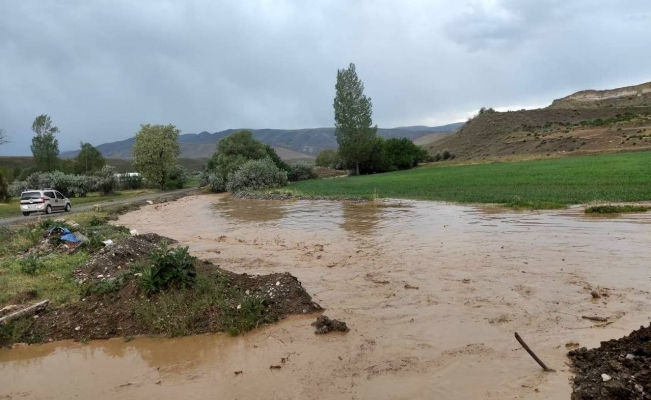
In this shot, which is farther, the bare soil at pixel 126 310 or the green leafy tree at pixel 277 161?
the green leafy tree at pixel 277 161

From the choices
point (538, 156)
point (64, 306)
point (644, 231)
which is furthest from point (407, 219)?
point (538, 156)

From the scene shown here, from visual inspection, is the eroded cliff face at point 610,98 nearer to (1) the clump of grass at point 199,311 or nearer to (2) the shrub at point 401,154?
(2) the shrub at point 401,154

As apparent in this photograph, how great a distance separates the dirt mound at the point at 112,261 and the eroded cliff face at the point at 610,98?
106227 millimetres

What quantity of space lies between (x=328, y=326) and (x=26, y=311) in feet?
16.7

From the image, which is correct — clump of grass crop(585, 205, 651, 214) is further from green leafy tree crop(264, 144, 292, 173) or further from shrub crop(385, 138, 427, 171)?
shrub crop(385, 138, 427, 171)

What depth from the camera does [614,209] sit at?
627 inches

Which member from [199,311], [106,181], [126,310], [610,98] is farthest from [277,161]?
[610,98]

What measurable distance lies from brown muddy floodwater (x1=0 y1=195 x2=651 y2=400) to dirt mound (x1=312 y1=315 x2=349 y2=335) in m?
0.14

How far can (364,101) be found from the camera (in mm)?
76375

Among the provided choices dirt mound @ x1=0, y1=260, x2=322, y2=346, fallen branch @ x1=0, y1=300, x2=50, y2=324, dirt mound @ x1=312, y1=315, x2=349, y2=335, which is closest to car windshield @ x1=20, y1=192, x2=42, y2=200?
fallen branch @ x1=0, y1=300, x2=50, y2=324

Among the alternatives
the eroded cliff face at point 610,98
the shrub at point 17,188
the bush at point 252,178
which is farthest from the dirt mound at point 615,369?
the eroded cliff face at point 610,98

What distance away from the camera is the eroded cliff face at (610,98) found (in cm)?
9462

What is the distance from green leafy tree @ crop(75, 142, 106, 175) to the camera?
72000mm

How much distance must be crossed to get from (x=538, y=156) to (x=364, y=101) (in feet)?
97.2
